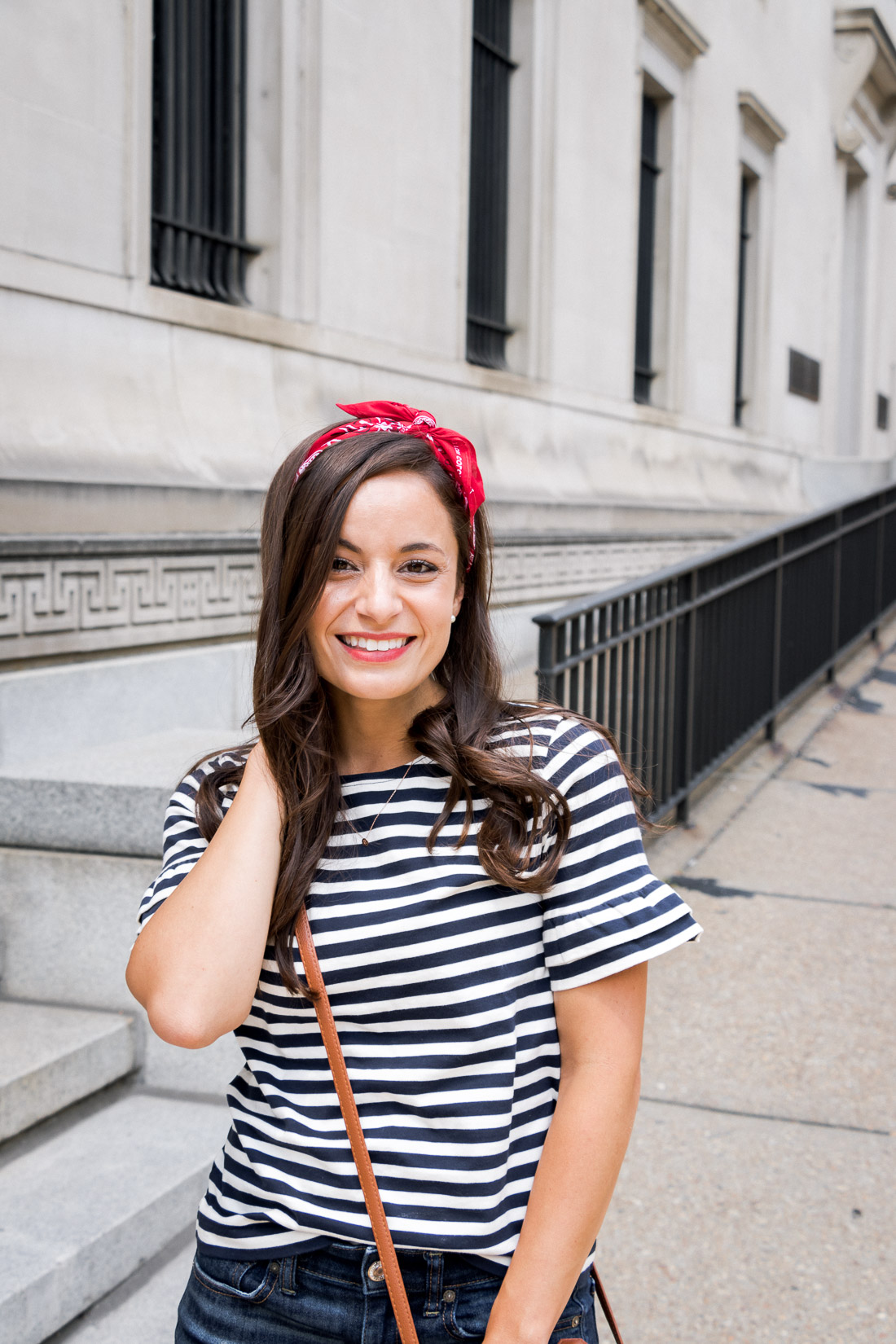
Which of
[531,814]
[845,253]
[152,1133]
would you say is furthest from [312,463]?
[845,253]

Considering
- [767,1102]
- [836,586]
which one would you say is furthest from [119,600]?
[836,586]

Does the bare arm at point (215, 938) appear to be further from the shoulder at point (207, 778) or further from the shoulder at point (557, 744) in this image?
the shoulder at point (557, 744)

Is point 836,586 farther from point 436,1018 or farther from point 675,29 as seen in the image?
point 436,1018

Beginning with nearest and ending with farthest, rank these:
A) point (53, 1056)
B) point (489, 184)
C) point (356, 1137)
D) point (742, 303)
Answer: point (356, 1137)
point (53, 1056)
point (489, 184)
point (742, 303)

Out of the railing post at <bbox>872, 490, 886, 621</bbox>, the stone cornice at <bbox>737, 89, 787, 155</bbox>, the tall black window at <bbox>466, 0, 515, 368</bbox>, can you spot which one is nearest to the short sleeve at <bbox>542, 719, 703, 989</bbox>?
the tall black window at <bbox>466, 0, 515, 368</bbox>

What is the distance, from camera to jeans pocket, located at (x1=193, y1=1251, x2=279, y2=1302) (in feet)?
4.57

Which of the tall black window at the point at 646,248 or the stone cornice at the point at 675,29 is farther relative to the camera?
the tall black window at the point at 646,248

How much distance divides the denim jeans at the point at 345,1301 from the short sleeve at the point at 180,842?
42 cm

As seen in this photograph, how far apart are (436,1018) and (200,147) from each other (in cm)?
515

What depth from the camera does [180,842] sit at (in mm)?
1547

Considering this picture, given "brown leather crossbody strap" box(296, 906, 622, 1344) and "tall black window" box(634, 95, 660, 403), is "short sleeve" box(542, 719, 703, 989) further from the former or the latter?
"tall black window" box(634, 95, 660, 403)

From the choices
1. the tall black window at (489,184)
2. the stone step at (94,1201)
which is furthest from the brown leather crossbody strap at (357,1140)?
the tall black window at (489,184)

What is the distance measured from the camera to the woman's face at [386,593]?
1.43 meters

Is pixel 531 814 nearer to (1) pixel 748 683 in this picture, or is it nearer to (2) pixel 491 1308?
(2) pixel 491 1308
